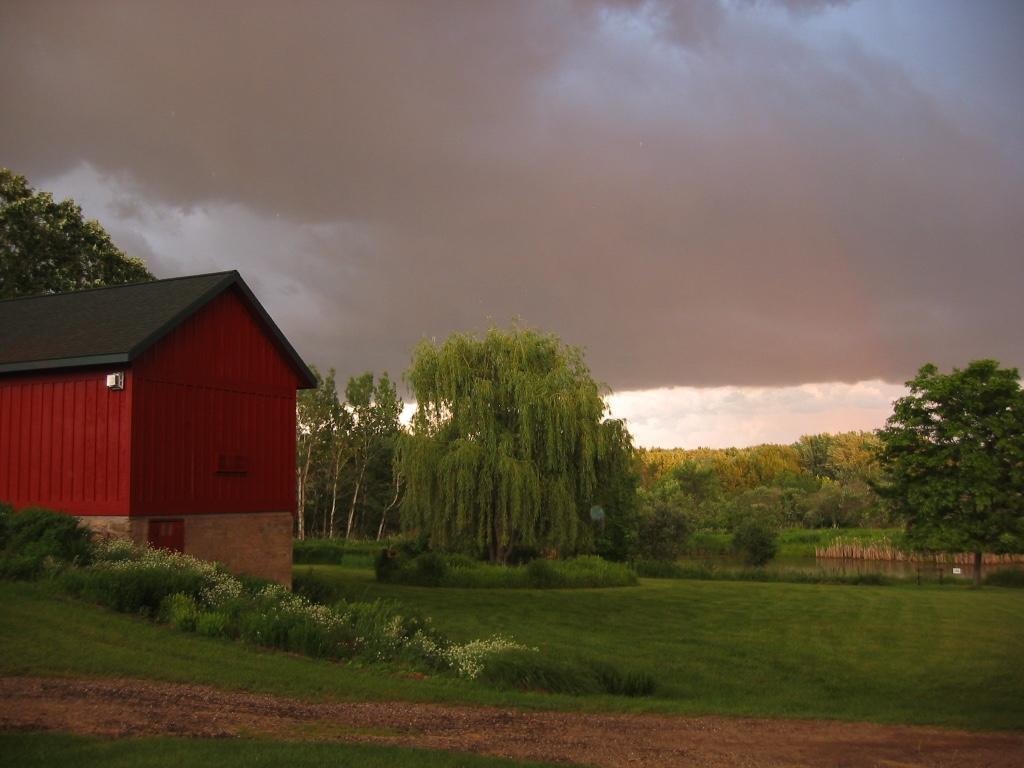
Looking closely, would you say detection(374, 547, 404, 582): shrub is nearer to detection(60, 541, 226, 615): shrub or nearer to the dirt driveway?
detection(60, 541, 226, 615): shrub

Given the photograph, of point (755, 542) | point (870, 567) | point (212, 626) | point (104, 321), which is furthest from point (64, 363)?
point (870, 567)

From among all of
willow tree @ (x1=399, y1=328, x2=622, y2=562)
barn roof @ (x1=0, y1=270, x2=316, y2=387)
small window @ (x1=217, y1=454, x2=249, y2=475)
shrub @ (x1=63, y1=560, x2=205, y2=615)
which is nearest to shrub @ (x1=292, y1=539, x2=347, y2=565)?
willow tree @ (x1=399, y1=328, x2=622, y2=562)

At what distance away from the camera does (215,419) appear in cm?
1916

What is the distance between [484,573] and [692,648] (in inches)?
477

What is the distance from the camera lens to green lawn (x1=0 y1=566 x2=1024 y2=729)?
10523mm

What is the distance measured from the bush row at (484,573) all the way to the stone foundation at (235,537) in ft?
29.4

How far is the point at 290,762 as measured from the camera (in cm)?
698

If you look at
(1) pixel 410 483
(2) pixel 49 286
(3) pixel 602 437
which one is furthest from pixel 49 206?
(3) pixel 602 437

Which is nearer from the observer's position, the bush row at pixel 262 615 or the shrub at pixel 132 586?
the bush row at pixel 262 615

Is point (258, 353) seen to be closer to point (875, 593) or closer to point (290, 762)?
point (290, 762)

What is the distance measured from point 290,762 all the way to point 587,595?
67.3 ft

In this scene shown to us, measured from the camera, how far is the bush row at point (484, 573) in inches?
1133

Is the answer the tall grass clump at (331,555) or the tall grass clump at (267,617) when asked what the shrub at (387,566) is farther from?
the tall grass clump at (267,617)

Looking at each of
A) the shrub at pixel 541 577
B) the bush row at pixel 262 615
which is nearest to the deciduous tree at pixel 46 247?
the shrub at pixel 541 577
